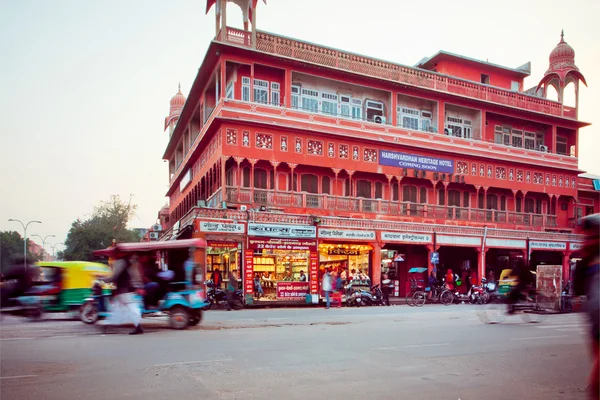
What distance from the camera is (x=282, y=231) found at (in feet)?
86.6

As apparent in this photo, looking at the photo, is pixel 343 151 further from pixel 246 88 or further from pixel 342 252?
pixel 246 88

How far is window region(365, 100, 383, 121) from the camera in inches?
1287

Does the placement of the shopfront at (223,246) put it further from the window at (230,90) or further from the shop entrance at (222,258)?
the window at (230,90)

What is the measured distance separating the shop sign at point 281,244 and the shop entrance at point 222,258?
815mm

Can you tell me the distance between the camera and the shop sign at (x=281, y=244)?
85.0ft

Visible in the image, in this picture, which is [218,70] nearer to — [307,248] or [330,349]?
[307,248]

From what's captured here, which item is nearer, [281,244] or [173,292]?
[173,292]

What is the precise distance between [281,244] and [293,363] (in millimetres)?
18110

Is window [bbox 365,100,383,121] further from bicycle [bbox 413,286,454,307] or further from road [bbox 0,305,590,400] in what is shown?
road [bbox 0,305,590,400]

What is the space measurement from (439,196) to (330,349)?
86.2 ft

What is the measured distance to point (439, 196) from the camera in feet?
114

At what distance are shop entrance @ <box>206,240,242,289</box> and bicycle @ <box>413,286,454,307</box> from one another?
28.6 ft

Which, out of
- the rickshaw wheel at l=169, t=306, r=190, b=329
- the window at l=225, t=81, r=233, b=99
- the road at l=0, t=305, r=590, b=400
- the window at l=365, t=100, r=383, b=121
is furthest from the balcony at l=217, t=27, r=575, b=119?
the road at l=0, t=305, r=590, b=400

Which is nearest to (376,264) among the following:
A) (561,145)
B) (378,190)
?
(378,190)
